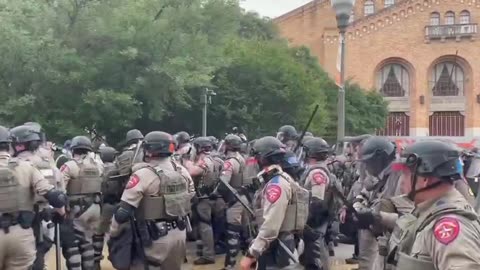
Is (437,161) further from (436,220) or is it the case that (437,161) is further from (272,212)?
(272,212)

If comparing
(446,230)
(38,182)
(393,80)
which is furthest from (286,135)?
(393,80)

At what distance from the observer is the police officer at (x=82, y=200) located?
27.8 ft

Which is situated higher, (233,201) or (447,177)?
(447,177)

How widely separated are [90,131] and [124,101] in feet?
5.95

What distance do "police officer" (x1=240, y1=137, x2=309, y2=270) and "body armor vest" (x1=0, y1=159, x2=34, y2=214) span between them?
2.28 m

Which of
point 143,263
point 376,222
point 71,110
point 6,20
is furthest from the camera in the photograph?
point 71,110

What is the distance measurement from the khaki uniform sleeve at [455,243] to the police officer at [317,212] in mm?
3746

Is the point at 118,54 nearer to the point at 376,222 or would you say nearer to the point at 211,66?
the point at 211,66

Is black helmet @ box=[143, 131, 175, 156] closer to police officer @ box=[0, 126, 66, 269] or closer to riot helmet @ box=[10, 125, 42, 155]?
police officer @ box=[0, 126, 66, 269]

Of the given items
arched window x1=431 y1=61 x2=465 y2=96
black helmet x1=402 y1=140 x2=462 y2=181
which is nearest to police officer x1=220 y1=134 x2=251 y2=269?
black helmet x1=402 y1=140 x2=462 y2=181

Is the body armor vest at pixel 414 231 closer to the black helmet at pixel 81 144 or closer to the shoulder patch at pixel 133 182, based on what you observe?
the shoulder patch at pixel 133 182

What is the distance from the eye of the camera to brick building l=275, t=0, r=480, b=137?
45.5m

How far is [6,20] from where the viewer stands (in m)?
19.1

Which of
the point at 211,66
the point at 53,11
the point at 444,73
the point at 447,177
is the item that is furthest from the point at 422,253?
the point at 444,73
